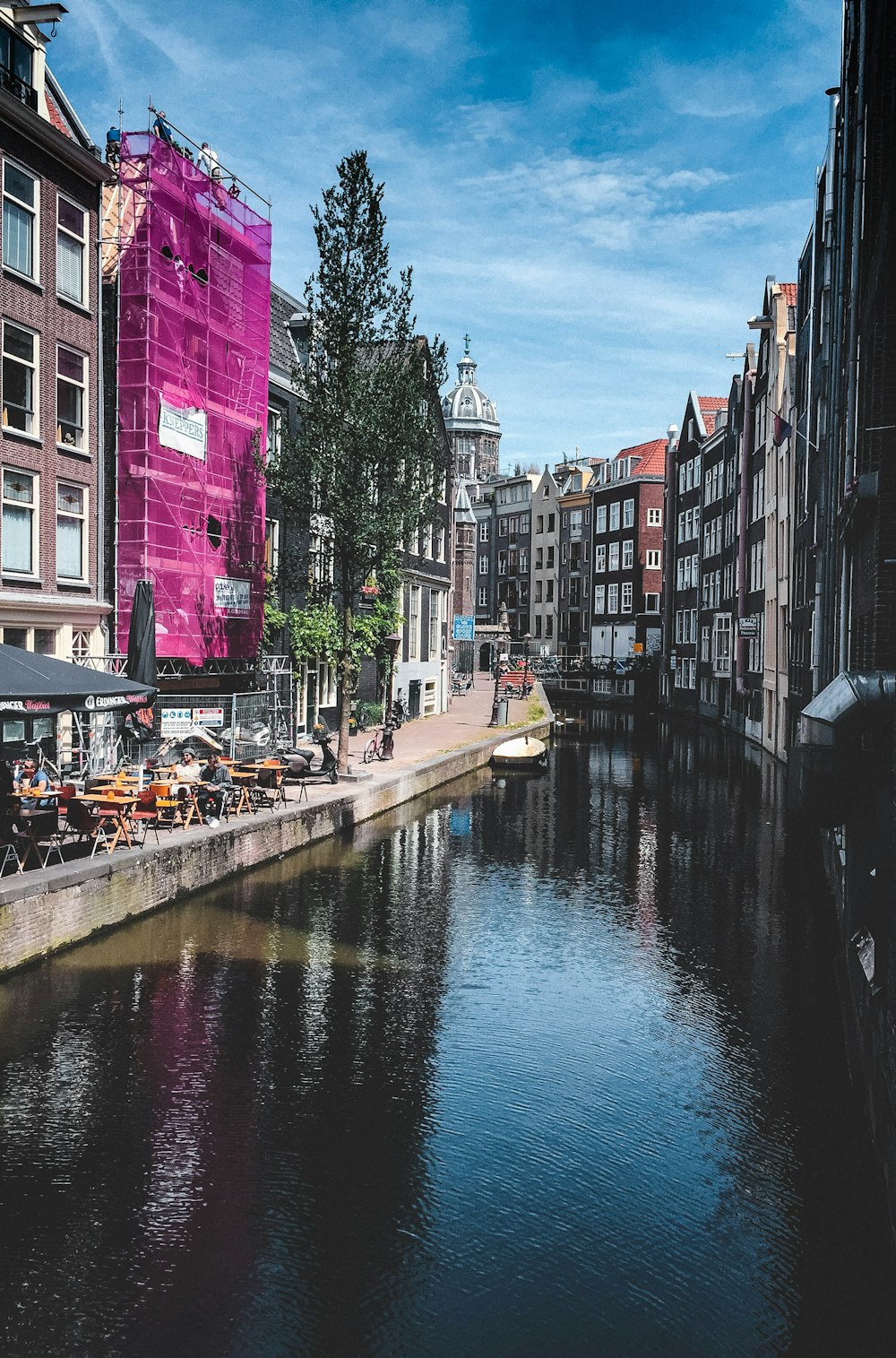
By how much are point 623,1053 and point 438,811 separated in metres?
17.3

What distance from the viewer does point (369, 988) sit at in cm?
1430

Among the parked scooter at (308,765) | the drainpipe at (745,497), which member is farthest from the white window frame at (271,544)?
the drainpipe at (745,497)

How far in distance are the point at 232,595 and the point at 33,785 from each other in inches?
541

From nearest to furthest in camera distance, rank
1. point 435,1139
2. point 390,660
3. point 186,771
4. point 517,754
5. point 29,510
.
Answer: point 435,1139 < point 186,771 < point 29,510 < point 517,754 < point 390,660

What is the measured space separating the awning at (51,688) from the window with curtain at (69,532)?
8.01 m

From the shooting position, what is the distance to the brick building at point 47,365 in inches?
898

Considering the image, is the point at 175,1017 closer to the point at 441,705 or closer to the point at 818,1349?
the point at 818,1349

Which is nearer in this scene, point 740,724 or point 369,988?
point 369,988

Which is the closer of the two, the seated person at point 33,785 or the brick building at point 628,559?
the seated person at point 33,785

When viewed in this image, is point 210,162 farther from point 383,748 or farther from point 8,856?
point 8,856

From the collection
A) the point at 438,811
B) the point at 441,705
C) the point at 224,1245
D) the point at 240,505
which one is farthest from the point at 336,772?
the point at 441,705

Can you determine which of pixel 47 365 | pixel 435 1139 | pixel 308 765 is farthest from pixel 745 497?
pixel 435 1139

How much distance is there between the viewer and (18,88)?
23.2m

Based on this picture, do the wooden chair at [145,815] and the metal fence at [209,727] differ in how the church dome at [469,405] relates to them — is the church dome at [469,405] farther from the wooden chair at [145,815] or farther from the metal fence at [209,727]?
the wooden chair at [145,815]
